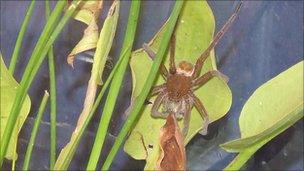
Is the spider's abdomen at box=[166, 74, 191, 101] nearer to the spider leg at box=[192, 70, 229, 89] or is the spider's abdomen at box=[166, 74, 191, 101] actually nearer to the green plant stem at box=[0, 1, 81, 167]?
the spider leg at box=[192, 70, 229, 89]

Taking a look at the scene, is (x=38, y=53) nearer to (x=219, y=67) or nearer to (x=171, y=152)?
(x=171, y=152)

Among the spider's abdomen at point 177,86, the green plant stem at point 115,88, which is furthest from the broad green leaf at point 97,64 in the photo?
the spider's abdomen at point 177,86

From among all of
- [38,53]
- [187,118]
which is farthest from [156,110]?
[38,53]

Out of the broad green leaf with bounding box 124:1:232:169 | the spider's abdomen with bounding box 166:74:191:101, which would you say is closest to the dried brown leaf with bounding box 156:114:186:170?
the broad green leaf with bounding box 124:1:232:169

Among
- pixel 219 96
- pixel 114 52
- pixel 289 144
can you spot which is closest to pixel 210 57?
pixel 219 96

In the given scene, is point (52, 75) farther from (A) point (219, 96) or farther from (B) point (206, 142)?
(B) point (206, 142)
